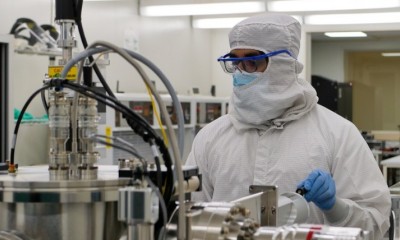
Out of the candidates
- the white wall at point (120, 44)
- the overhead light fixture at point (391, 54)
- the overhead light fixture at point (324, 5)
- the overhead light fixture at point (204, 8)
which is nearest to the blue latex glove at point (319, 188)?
the white wall at point (120, 44)

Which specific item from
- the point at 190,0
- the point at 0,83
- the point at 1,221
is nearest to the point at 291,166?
the point at 1,221

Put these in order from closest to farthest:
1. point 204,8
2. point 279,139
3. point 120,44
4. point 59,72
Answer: point 59,72
point 279,139
point 120,44
point 204,8

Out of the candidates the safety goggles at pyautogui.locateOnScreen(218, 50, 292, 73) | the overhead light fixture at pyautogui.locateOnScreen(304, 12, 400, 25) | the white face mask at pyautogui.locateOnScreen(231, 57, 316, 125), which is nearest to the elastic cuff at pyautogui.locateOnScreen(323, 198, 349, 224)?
the white face mask at pyautogui.locateOnScreen(231, 57, 316, 125)

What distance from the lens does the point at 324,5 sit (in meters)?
6.02

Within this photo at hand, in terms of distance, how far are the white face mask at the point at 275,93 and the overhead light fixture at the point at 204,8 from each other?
14.3 ft

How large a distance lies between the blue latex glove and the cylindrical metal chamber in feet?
2.00

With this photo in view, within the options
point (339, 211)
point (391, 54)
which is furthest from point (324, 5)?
point (339, 211)

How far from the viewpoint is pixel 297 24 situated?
5.67 ft

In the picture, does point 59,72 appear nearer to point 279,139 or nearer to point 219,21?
point 279,139

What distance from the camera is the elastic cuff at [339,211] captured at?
1.48m

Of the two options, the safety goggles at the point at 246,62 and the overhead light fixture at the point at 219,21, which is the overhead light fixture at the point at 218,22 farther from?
the safety goggles at the point at 246,62

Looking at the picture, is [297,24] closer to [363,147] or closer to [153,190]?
[363,147]

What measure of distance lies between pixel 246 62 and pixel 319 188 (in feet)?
1.45

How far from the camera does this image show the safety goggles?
1644mm
